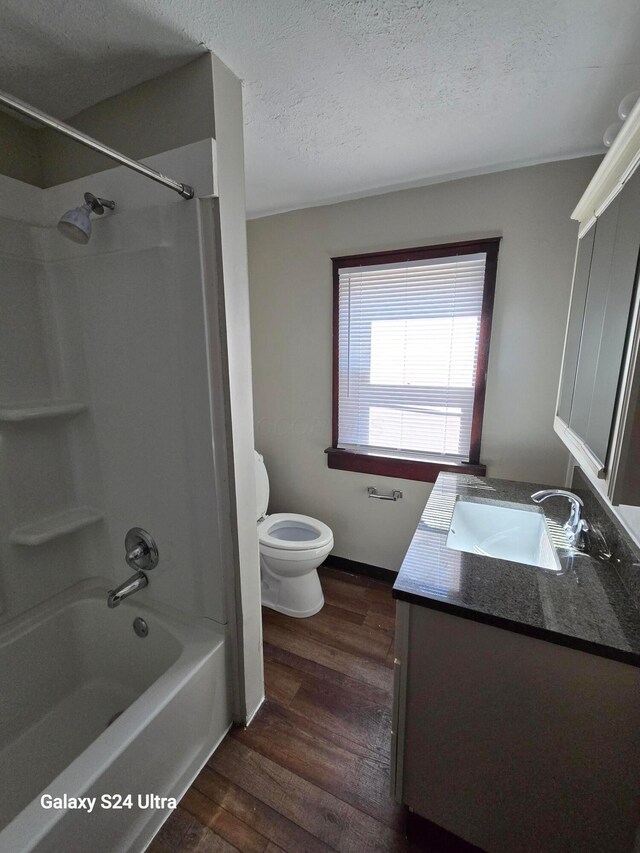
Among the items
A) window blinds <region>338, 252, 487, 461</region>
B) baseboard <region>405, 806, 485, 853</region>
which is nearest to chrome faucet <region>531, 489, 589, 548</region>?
window blinds <region>338, 252, 487, 461</region>

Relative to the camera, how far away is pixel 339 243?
2010 millimetres

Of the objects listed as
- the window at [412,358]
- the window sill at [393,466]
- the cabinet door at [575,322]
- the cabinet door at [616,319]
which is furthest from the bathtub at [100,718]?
the cabinet door at [575,322]

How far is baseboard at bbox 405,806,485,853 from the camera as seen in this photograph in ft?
3.34

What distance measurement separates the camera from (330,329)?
211 centimetres

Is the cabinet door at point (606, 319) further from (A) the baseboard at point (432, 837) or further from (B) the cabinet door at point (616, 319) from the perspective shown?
(A) the baseboard at point (432, 837)

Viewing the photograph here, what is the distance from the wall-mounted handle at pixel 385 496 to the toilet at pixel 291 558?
1.17 ft

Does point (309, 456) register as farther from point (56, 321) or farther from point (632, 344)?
point (632, 344)

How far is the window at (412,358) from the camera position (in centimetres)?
177

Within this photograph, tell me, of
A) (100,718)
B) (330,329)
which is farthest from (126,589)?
(330,329)

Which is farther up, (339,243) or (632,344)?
(339,243)

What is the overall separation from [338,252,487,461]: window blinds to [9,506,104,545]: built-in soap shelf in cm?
141

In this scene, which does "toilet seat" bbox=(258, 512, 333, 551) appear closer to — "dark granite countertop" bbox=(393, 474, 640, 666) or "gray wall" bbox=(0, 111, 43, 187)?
"dark granite countertop" bbox=(393, 474, 640, 666)

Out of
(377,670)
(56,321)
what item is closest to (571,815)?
(377,670)

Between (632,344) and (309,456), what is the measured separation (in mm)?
1746
